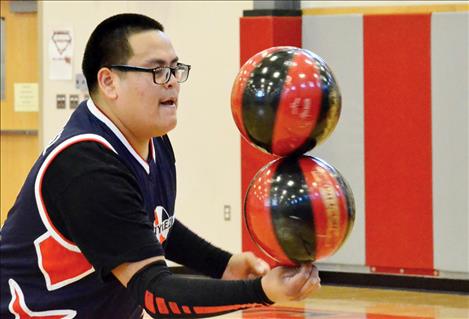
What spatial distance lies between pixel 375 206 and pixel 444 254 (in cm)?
66

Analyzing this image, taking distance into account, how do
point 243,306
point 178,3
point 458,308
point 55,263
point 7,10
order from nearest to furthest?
1. point 243,306
2. point 55,263
3. point 458,308
4. point 178,3
5. point 7,10

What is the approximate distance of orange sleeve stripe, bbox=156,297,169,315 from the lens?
9.32ft

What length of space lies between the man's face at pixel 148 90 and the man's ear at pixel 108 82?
0.02m

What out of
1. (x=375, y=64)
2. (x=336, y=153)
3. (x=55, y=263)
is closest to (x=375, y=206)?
(x=336, y=153)

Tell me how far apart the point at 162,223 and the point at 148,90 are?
49 cm

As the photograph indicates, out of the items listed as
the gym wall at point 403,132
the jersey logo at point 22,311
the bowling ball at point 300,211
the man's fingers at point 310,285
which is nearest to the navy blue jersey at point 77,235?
the jersey logo at point 22,311

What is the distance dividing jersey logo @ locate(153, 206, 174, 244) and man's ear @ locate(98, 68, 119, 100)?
0.41m

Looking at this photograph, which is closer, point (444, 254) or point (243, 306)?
point (243, 306)

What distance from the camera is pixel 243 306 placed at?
9.21 ft

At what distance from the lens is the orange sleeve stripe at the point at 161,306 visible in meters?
2.84

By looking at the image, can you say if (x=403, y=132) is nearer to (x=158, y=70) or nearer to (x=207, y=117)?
(x=207, y=117)

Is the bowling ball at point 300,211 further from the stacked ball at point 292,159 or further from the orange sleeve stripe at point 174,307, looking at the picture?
the orange sleeve stripe at point 174,307

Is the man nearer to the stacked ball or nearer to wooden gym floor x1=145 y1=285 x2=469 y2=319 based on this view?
the stacked ball

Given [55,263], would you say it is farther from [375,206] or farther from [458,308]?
[375,206]
